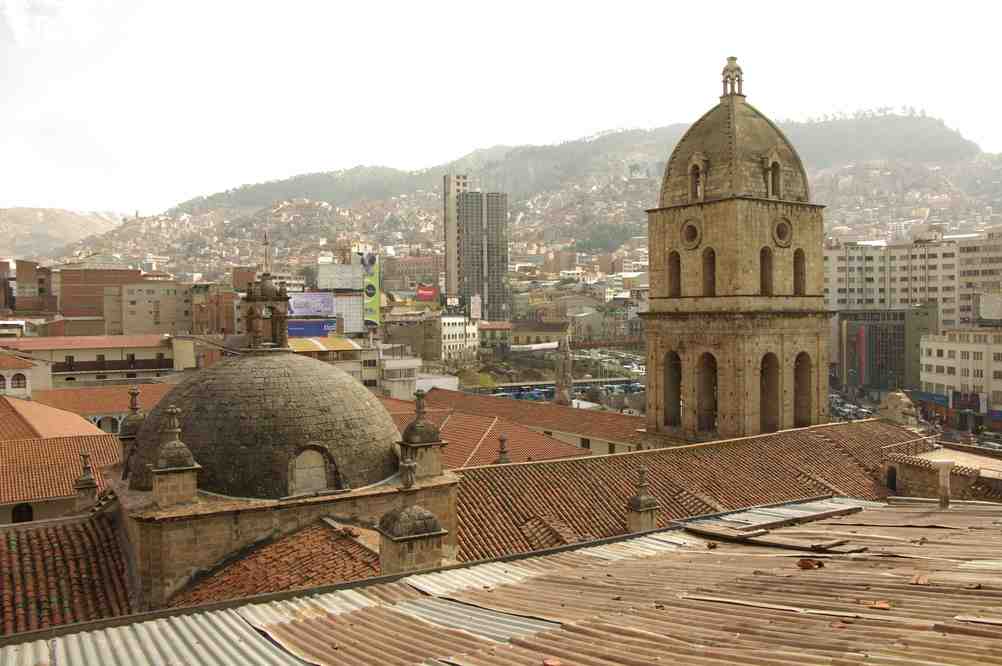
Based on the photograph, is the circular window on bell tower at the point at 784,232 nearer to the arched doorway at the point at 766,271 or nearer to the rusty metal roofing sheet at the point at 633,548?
the arched doorway at the point at 766,271

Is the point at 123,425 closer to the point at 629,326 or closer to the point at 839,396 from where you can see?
the point at 839,396

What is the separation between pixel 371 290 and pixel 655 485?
83.1 m

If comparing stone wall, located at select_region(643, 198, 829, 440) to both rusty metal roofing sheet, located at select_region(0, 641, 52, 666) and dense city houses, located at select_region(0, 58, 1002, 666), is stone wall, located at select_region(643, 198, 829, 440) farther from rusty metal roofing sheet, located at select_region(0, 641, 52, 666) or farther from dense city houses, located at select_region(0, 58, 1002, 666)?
rusty metal roofing sheet, located at select_region(0, 641, 52, 666)

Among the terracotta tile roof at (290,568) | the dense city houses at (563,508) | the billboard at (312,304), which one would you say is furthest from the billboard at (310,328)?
the terracotta tile roof at (290,568)

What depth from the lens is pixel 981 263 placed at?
304 feet

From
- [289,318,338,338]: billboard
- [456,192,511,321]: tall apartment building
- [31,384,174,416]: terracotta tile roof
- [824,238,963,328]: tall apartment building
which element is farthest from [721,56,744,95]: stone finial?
[456,192,511,321]: tall apartment building

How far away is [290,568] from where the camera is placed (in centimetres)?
1430

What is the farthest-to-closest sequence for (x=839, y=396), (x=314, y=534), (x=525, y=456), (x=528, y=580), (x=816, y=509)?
(x=839, y=396), (x=525, y=456), (x=816, y=509), (x=314, y=534), (x=528, y=580)

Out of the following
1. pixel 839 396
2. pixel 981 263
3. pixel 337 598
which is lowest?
pixel 839 396

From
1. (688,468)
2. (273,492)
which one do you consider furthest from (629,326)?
(273,492)

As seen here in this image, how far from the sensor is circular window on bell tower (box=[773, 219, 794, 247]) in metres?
27.6

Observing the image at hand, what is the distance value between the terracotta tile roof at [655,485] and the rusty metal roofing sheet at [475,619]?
714cm

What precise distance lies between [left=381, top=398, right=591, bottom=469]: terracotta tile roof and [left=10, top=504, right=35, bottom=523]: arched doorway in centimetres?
1191

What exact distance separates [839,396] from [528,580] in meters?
82.5
